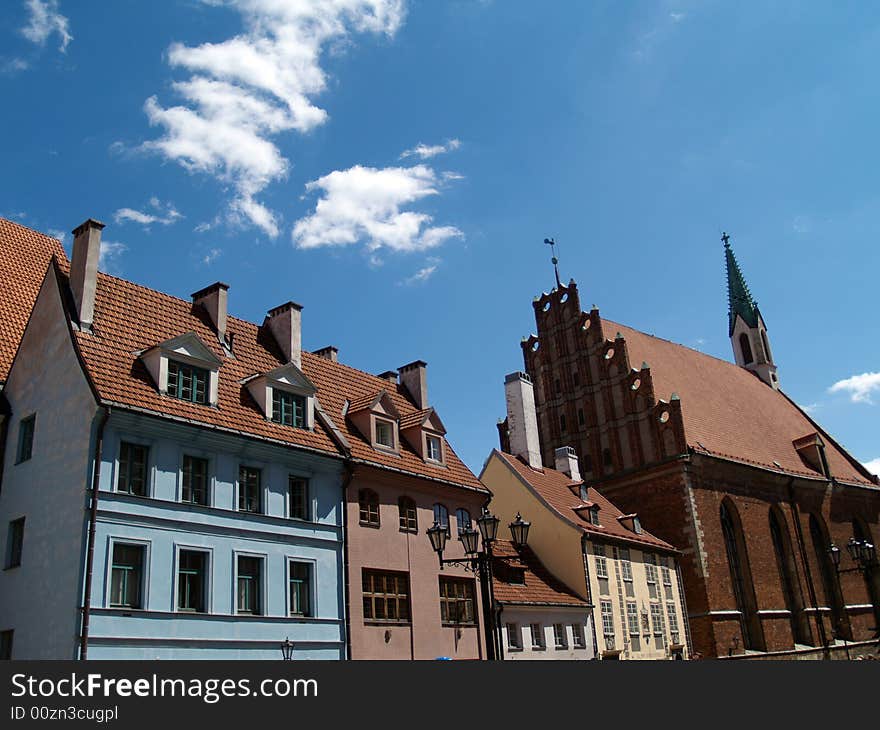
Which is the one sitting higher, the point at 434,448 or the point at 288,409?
the point at 288,409

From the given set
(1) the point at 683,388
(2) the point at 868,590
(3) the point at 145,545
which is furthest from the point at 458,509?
(2) the point at 868,590

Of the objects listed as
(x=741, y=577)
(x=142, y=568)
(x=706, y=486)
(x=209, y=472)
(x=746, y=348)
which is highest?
(x=746, y=348)

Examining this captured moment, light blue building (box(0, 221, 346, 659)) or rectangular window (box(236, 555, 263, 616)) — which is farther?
rectangular window (box(236, 555, 263, 616))

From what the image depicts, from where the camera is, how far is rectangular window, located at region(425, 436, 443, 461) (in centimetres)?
2828

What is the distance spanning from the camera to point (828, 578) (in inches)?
2020

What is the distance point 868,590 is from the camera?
5362cm

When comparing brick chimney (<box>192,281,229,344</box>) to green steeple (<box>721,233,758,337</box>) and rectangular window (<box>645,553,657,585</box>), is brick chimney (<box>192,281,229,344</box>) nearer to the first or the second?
rectangular window (<box>645,553,657,585</box>)

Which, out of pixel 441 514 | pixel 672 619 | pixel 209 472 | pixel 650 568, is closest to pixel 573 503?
pixel 650 568

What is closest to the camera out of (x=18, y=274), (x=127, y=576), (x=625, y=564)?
(x=127, y=576)

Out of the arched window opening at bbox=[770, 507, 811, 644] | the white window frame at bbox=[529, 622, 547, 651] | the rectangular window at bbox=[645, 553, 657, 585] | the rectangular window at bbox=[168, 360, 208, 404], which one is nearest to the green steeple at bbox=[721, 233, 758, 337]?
the arched window opening at bbox=[770, 507, 811, 644]

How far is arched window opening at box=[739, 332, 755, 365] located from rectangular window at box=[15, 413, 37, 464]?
6109 centimetres

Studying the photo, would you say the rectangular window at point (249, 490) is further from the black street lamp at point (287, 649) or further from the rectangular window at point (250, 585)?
the black street lamp at point (287, 649)

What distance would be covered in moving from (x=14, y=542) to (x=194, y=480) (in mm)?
4334

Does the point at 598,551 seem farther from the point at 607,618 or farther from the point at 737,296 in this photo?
the point at 737,296
